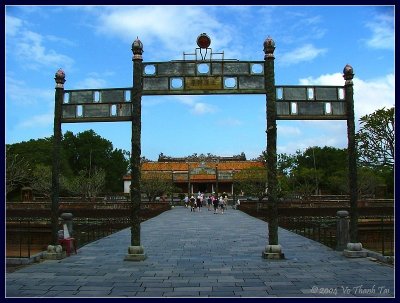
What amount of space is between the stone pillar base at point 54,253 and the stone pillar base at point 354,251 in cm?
707

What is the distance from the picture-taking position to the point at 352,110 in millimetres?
11125

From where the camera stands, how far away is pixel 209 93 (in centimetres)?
1095

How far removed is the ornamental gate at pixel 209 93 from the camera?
10.9 m

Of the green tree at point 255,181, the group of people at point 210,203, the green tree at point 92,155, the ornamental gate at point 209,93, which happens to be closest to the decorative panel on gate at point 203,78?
the ornamental gate at point 209,93

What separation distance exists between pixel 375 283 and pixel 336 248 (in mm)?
4443

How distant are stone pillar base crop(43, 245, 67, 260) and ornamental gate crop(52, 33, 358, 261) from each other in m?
0.23

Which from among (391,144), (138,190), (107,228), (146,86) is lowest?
(107,228)

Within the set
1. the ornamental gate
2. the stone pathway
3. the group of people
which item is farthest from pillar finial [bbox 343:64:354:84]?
the group of people

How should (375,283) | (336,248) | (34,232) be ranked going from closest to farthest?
1. (375,283)
2. (336,248)
3. (34,232)

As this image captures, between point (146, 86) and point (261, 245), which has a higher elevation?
point (146, 86)

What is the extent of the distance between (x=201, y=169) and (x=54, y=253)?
5279 cm

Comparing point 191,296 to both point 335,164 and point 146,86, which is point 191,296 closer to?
point 146,86

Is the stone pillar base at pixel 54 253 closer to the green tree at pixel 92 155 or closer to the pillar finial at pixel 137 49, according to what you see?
the pillar finial at pixel 137 49
